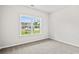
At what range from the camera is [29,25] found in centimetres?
443

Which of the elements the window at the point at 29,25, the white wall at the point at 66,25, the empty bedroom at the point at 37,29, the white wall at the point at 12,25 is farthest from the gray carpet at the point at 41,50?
the window at the point at 29,25

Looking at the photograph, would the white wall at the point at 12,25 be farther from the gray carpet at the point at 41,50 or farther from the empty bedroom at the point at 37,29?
the gray carpet at the point at 41,50

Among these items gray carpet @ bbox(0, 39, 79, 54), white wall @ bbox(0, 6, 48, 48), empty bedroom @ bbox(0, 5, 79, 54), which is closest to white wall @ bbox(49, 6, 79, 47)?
empty bedroom @ bbox(0, 5, 79, 54)

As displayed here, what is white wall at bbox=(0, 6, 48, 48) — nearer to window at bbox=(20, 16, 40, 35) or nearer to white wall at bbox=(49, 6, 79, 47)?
window at bbox=(20, 16, 40, 35)

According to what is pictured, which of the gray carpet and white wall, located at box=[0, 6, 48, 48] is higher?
white wall, located at box=[0, 6, 48, 48]

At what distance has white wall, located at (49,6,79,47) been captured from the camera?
3.62 m

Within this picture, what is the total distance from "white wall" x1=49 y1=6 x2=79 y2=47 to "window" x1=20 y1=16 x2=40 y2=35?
1265 mm

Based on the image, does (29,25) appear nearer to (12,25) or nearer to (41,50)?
(12,25)

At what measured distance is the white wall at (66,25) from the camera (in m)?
3.62

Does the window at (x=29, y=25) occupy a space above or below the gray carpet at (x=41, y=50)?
above

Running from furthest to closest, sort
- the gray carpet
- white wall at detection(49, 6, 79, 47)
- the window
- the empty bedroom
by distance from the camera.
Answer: the window, white wall at detection(49, 6, 79, 47), the empty bedroom, the gray carpet

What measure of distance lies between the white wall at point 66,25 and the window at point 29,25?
127cm

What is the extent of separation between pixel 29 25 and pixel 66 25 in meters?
2.34

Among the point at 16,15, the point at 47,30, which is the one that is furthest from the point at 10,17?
the point at 47,30
